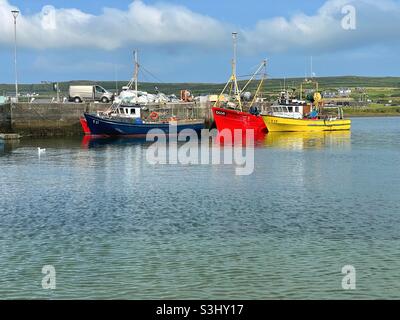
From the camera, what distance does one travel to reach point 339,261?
48.8 feet

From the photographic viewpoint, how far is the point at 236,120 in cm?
6431

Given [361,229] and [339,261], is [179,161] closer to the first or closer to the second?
[361,229]

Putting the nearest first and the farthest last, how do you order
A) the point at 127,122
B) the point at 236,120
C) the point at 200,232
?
the point at 200,232 < the point at 127,122 < the point at 236,120

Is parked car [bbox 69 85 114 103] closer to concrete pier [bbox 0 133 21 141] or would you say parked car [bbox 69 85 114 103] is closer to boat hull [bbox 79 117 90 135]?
boat hull [bbox 79 117 90 135]

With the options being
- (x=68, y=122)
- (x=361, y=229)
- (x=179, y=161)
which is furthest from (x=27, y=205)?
(x=68, y=122)

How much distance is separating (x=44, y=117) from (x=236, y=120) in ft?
61.2

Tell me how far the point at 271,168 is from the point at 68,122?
107ft

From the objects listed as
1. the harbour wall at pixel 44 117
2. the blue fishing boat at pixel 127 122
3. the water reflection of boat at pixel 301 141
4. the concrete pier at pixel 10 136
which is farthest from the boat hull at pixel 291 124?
Result: the concrete pier at pixel 10 136

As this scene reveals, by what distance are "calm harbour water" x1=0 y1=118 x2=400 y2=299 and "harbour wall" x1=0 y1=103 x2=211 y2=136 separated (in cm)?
2574

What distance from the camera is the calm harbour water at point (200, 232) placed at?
43.8 feet

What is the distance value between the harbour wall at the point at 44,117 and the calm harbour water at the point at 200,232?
2574 centimetres

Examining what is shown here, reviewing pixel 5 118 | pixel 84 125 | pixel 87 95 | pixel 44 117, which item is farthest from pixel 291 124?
pixel 5 118

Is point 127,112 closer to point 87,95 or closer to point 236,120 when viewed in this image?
point 87,95

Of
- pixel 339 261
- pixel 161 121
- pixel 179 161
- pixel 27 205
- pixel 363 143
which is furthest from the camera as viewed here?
pixel 161 121
